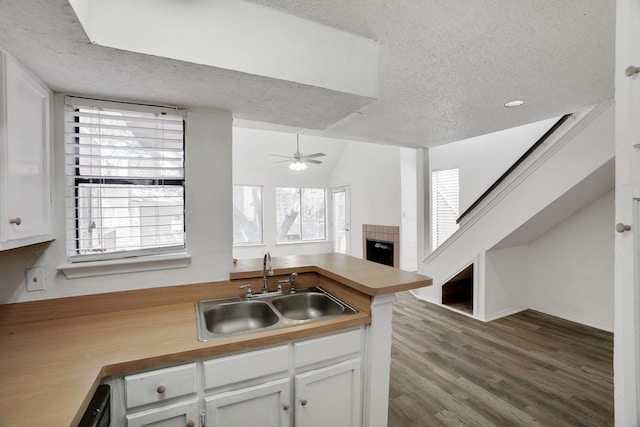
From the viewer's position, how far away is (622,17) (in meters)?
0.76

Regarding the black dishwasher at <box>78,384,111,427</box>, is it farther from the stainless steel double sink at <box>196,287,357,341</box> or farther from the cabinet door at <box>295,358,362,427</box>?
the cabinet door at <box>295,358,362,427</box>

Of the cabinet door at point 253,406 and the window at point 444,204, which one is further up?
the window at point 444,204

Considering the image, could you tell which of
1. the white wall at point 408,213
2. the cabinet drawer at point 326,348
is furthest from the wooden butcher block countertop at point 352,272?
the white wall at point 408,213

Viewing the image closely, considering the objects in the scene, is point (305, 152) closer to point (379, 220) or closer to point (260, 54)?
point (379, 220)

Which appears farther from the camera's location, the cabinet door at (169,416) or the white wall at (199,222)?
the white wall at (199,222)

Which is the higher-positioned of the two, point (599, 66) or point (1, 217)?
point (599, 66)

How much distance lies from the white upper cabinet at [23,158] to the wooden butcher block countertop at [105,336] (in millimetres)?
467

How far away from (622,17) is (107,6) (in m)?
1.64

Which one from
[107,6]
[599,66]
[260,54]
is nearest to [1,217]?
[107,6]

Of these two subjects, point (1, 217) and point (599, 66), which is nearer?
point (1, 217)

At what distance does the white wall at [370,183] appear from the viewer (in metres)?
5.62

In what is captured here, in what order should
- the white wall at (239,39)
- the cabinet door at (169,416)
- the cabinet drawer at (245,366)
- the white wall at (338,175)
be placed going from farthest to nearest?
1. the white wall at (338,175)
2. the cabinet drawer at (245,366)
3. the cabinet door at (169,416)
4. the white wall at (239,39)

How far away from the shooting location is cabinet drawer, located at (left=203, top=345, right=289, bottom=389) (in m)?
1.26

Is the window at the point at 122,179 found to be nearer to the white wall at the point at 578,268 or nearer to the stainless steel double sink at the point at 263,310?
the stainless steel double sink at the point at 263,310
